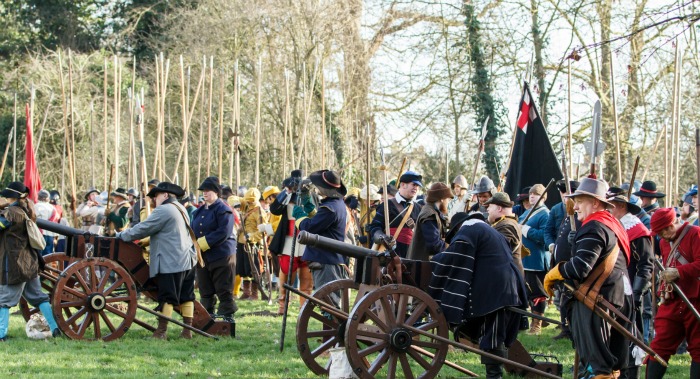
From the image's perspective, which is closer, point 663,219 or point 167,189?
point 663,219

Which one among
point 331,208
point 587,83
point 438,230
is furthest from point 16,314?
point 587,83

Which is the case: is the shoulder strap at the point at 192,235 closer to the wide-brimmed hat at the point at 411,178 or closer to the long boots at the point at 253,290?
the wide-brimmed hat at the point at 411,178

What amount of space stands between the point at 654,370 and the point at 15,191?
6422 millimetres

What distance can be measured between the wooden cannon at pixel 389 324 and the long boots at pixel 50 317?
11.1 ft

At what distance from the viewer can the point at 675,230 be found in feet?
24.2

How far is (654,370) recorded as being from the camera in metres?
7.30

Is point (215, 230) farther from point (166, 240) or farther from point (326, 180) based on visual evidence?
point (326, 180)

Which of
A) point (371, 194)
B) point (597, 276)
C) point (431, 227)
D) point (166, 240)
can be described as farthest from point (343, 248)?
point (371, 194)

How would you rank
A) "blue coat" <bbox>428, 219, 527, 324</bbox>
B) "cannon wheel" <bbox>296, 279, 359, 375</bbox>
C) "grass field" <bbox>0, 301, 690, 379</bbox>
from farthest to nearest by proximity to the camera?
"grass field" <bbox>0, 301, 690, 379</bbox> → "cannon wheel" <bbox>296, 279, 359, 375</bbox> → "blue coat" <bbox>428, 219, 527, 324</bbox>

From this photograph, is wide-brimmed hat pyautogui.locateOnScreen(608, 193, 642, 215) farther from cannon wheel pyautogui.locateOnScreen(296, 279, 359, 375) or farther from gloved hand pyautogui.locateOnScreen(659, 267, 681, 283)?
cannon wheel pyautogui.locateOnScreen(296, 279, 359, 375)

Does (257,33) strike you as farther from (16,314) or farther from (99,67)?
(16,314)

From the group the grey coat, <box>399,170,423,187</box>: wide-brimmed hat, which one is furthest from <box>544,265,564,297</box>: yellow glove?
the grey coat

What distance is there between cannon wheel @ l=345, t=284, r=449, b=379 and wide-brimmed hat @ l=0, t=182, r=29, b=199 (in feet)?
14.4

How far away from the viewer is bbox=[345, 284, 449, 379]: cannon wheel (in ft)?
23.1
